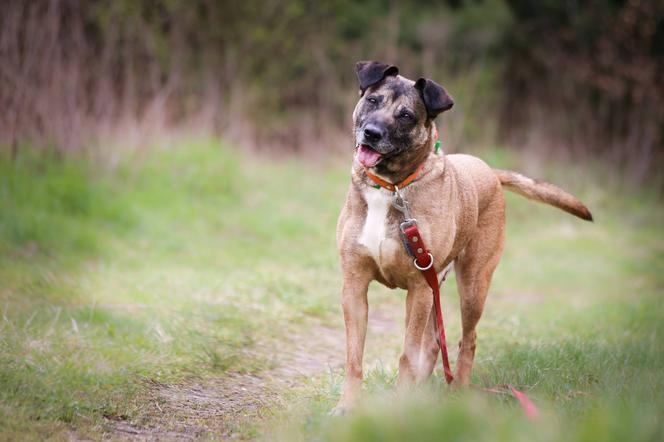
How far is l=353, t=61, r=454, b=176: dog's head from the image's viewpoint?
417 centimetres

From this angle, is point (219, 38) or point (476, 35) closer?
point (219, 38)

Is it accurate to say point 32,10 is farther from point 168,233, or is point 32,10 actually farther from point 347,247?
point 347,247

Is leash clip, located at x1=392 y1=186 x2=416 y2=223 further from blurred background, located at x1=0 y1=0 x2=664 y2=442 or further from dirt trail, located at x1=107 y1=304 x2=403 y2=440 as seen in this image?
dirt trail, located at x1=107 y1=304 x2=403 y2=440

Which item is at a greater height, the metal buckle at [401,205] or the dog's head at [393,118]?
the dog's head at [393,118]

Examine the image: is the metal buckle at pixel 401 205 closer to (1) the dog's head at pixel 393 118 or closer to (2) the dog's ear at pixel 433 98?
(1) the dog's head at pixel 393 118

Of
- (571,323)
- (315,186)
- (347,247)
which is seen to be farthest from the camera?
(315,186)

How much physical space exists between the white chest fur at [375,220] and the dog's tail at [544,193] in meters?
1.55

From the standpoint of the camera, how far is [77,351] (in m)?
4.70

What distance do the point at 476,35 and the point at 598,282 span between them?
10.4m

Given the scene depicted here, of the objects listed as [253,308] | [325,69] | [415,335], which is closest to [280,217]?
[253,308]

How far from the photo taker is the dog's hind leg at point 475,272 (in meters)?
4.89

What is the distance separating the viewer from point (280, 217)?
34.4 feet

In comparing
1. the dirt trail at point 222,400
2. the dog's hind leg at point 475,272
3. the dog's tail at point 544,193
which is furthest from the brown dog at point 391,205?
the dog's tail at point 544,193

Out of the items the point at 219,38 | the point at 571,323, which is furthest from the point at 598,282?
the point at 219,38
